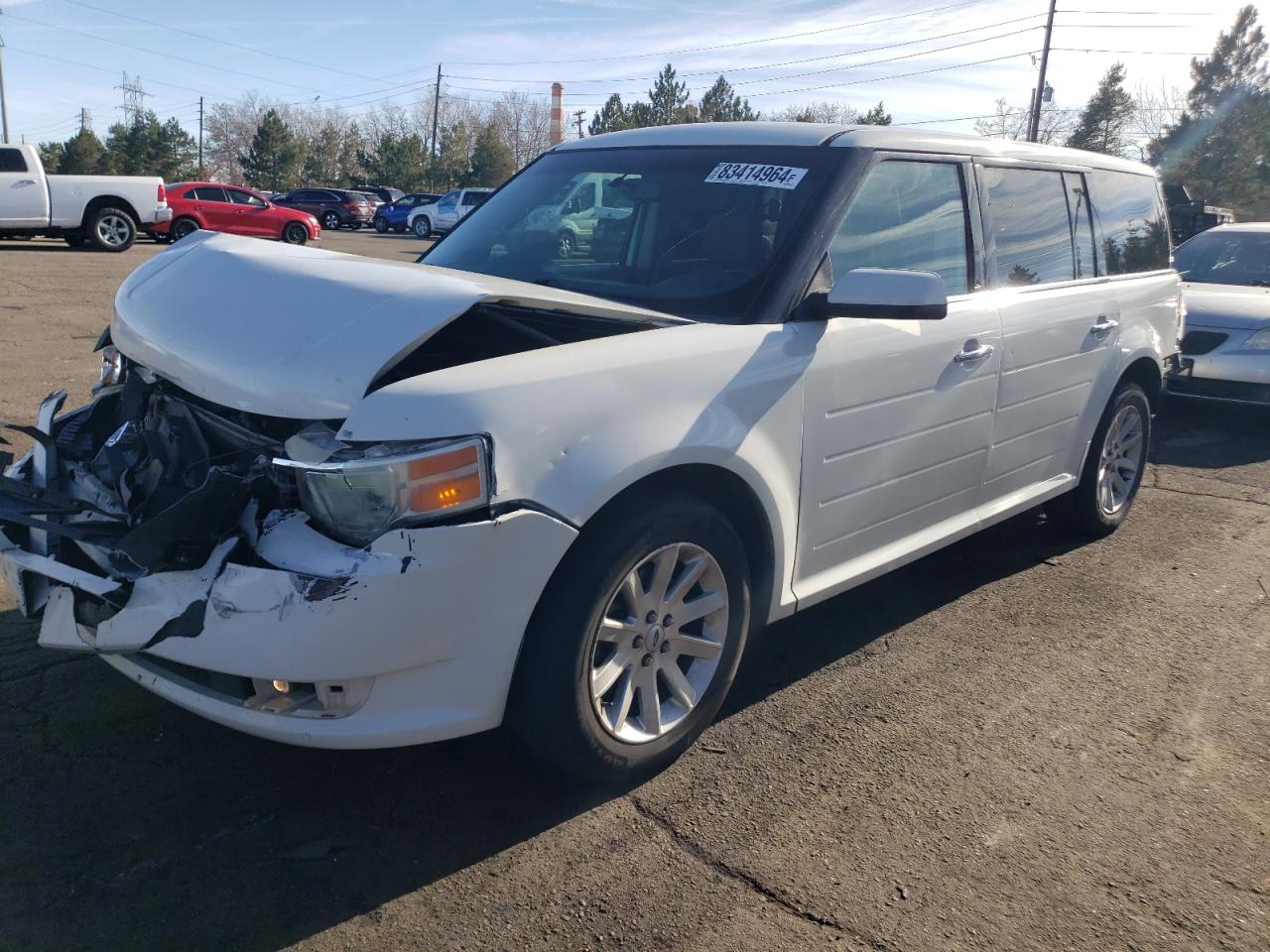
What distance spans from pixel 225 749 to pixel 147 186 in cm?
1927

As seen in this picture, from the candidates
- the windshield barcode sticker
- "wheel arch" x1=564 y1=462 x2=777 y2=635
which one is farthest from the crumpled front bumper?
the windshield barcode sticker

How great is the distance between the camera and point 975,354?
12.4ft

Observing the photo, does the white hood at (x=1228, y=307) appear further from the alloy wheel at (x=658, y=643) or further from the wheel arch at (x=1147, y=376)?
the alloy wheel at (x=658, y=643)

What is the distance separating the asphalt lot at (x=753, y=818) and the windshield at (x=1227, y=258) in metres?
6.23

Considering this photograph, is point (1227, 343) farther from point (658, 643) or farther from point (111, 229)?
point (111, 229)

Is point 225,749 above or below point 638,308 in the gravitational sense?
below

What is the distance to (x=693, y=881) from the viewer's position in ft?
8.32

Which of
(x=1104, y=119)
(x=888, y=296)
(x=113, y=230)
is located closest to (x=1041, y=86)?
(x=1104, y=119)

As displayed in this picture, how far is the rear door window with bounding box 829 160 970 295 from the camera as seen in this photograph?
11.3 feet

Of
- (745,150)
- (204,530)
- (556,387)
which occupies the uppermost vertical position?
(745,150)

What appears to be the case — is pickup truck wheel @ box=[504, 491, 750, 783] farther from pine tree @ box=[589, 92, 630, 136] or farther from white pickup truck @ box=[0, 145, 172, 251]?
pine tree @ box=[589, 92, 630, 136]

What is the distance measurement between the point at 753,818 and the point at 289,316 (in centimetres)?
185

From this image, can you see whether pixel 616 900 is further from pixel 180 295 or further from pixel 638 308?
pixel 180 295

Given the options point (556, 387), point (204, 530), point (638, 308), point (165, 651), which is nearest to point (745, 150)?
point (638, 308)
